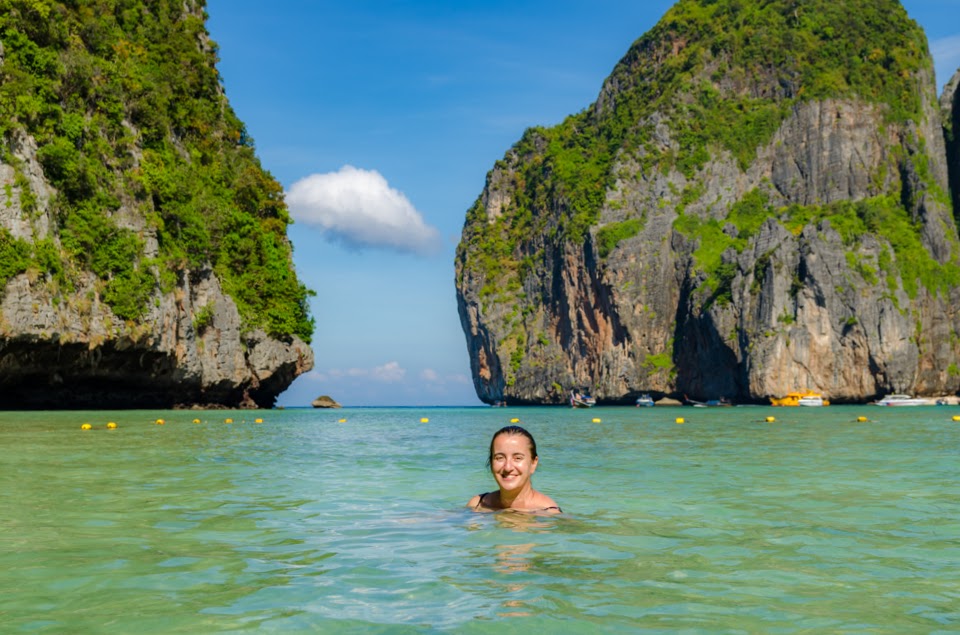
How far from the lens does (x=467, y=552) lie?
21.5 ft

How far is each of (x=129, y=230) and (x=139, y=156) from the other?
6248 millimetres

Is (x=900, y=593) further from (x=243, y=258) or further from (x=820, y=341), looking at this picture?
(x=820, y=341)

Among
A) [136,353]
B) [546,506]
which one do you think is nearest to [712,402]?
[136,353]

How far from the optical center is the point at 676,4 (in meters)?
142

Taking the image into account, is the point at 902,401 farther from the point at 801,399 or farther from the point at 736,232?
the point at 736,232

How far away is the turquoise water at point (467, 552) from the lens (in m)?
4.65

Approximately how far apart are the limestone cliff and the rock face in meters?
59.7

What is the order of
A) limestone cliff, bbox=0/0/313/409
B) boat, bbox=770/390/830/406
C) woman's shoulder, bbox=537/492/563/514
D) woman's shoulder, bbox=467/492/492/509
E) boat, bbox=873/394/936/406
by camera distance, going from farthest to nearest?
1. boat, bbox=770/390/830/406
2. boat, bbox=873/394/936/406
3. limestone cliff, bbox=0/0/313/409
4. woman's shoulder, bbox=467/492/492/509
5. woman's shoulder, bbox=537/492/563/514

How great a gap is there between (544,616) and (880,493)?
7.78m

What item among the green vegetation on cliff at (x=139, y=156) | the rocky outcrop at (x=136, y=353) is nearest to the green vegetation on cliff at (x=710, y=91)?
the green vegetation on cliff at (x=139, y=156)

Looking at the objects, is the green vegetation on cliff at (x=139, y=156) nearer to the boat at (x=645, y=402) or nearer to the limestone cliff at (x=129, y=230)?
the limestone cliff at (x=129, y=230)

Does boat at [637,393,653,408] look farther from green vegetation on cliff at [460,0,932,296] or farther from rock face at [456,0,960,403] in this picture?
green vegetation on cliff at [460,0,932,296]

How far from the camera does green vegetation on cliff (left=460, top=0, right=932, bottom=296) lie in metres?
113

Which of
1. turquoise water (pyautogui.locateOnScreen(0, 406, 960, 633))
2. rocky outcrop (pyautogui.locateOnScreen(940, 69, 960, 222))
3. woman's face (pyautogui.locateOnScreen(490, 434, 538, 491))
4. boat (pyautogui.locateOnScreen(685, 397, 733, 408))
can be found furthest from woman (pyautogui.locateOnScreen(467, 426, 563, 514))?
rocky outcrop (pyautogui.locateOnScreen(940, 69, 960, 222))
